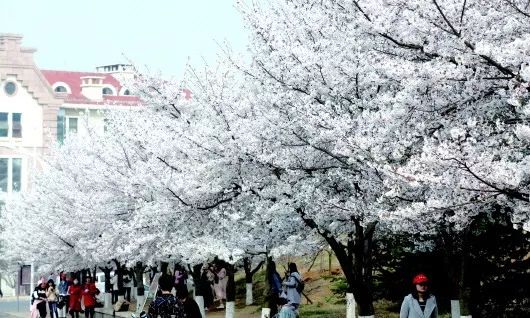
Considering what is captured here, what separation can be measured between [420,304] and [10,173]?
9892cm

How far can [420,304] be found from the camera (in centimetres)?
1341

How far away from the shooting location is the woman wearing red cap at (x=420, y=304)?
13.3 meters

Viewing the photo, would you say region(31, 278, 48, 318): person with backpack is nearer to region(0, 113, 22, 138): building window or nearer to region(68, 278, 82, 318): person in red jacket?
region(68, 278, 82, 318): person in red jacket

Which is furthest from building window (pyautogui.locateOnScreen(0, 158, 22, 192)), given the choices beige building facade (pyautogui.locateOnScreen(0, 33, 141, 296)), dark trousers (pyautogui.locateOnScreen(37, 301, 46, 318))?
dark trousers (pyautogui.locateOnScreen(37, 301, 46, 318))

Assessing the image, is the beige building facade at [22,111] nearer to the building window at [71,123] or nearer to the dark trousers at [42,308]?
the building window at [71,123]

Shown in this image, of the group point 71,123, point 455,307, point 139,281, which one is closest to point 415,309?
point 455,307

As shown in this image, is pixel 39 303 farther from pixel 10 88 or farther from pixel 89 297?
pixel 10 88

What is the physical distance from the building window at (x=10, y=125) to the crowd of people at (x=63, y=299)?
6822cm

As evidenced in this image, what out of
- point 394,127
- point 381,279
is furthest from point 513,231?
point 394,127

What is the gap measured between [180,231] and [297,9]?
335 inches

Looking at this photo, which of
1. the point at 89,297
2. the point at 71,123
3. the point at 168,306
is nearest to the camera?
the point at 168,306

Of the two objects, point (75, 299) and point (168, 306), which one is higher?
point (168, 306)

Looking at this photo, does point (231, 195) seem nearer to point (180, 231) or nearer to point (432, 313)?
point (180, 231)

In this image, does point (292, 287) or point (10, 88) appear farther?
point (10, 88)
